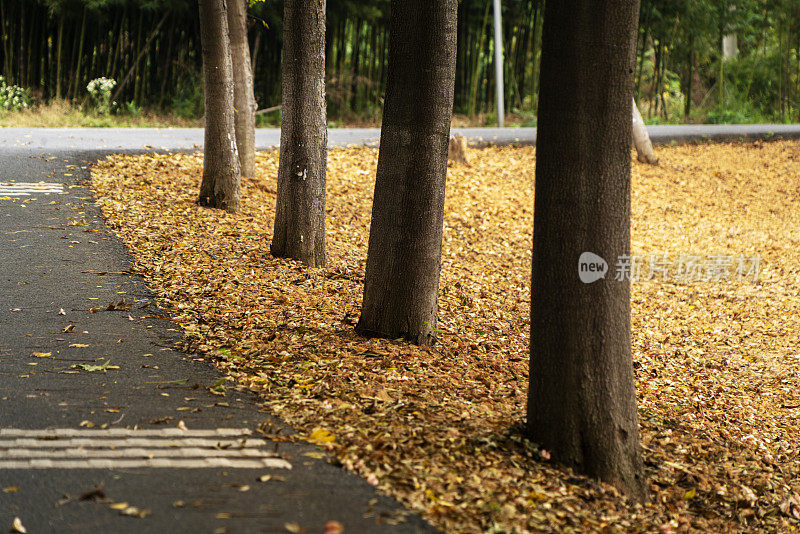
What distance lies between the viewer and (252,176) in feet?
37.3

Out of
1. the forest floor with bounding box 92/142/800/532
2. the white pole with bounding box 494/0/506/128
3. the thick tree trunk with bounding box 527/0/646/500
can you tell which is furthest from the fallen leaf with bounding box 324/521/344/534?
the white pole with bounding box 494/0/506/128

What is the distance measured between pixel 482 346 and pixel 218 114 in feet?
15.4

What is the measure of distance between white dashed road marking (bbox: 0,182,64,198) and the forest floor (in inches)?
28.5

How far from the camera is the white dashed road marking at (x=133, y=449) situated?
3.80 m

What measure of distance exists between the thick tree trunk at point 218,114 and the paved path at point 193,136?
3.46m

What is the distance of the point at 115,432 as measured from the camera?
165 inches

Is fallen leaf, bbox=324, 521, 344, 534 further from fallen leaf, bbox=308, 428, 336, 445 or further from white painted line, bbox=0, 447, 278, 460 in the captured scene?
fallen leaf, bbox=308, 428, 336, 445

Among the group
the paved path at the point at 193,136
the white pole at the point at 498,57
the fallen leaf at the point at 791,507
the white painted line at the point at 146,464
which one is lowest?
the fallen leaf at the point at 791,507

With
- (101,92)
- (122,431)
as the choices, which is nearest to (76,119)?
(101,92)

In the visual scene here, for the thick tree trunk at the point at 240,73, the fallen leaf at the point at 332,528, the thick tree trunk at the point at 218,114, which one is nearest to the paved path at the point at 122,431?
the fallen leaf at the point at 332,528

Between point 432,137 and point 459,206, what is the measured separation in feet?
20.3

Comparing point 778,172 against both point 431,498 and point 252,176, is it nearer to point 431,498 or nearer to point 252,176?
point 252,176

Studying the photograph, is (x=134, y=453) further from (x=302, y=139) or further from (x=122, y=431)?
(x=302, y=139)

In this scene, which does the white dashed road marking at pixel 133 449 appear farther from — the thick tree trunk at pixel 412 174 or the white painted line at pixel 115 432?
the thick tree trunk at pixel 412 174
